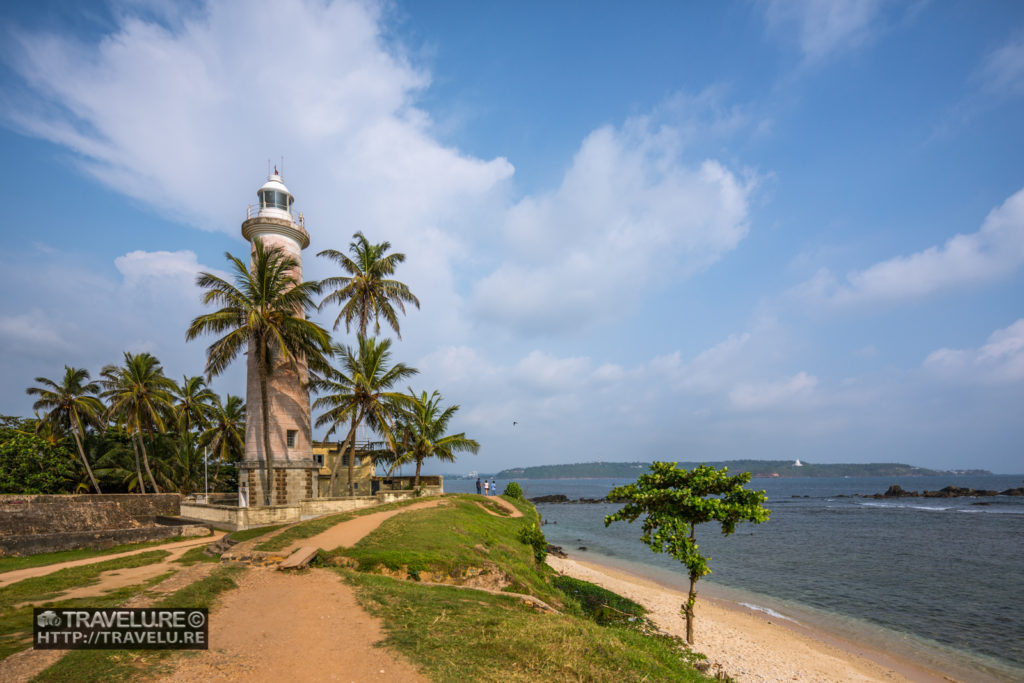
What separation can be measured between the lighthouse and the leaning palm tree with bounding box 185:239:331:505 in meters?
0.51

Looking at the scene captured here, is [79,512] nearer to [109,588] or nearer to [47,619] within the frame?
[109,588]

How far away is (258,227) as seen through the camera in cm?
2722

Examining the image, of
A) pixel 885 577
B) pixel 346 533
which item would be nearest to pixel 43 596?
pixel 346 533

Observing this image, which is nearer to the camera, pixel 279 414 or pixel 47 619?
pixel 47 619

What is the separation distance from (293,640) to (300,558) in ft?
18.2

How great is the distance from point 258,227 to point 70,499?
16.5 metres

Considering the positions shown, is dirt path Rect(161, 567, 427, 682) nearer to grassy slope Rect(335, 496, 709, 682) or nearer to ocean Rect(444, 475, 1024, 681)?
grassy slope Rect(335, 496, 709, 682)

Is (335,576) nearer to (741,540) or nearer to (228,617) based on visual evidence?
(228,617)

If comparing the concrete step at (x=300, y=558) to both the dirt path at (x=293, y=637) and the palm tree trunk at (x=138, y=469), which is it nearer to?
the dirt path at (x=293, y=637)

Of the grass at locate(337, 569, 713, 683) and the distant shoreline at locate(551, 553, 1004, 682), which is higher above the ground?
the grass at locate(337, 569, 713, 683)

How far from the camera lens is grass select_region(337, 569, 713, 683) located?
7383mm

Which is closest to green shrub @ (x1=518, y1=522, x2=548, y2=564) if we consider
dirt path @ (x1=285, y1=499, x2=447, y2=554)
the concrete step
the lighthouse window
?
dirt path @ (x1=285, y1=499, x2=447, y2=554)

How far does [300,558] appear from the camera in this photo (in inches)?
522

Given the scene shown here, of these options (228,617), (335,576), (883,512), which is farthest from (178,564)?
(883,512)
